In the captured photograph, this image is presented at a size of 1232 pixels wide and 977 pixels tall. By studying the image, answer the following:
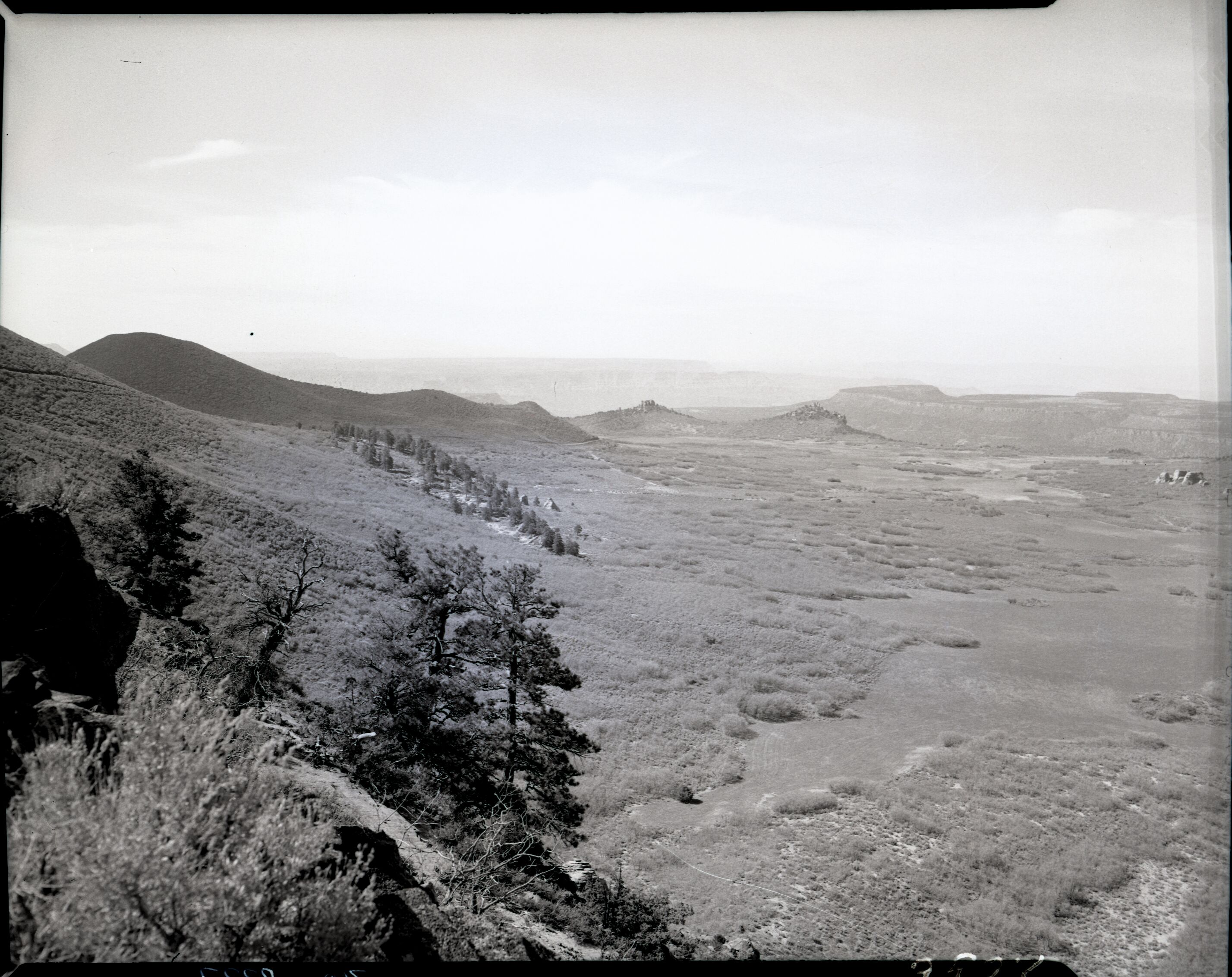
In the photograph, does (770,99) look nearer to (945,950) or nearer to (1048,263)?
(1048,263)

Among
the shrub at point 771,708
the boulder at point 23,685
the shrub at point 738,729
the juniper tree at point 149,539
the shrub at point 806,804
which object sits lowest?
the shrub at point 806,804

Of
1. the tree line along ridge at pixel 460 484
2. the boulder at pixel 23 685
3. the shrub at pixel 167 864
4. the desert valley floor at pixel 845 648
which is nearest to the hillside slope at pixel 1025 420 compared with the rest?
the desert valley floor at pixel 845 648

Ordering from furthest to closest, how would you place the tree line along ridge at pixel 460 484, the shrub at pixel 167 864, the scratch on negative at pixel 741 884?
1. the tree line along ridge at pixel 460 484
2. the scratch on negative at pixel 741 884
3. the shrub at pixel 167 864

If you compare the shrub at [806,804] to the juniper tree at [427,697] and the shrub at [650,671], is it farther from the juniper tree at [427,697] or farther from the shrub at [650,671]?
the juniper tree at [427,697]

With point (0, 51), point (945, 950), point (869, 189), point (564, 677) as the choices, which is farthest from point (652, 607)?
point (0, 51)

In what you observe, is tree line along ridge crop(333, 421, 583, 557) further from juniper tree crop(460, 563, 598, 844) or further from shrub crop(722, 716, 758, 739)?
shrub crop(722, 716, 758, 739)

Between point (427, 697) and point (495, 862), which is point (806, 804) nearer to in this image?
point (495, 862)

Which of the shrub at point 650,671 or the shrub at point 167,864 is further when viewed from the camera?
the shrub at point 650,671
